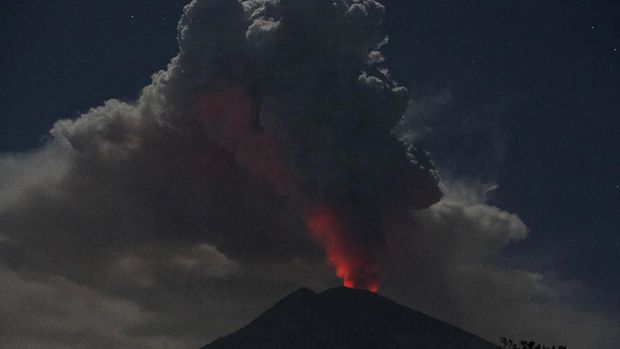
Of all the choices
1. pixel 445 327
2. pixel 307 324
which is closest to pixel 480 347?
pixel 445 327

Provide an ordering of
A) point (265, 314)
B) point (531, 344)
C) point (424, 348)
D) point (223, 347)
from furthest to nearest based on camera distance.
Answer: point (265, 314), point (223, 347), point (424, 348), point (531, 344)

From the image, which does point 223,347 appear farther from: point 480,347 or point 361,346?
point 480,347

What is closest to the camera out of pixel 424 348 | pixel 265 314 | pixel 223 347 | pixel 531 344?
pixel 531 344

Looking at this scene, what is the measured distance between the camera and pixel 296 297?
147875 mm

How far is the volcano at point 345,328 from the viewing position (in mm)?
132000

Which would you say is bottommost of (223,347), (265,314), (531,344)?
(531,344)

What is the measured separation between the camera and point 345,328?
440ft

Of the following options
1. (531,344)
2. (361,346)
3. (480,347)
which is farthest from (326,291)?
(531,344)

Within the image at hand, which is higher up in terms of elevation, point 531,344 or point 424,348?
point 424,348

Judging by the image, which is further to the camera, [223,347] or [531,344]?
[223,347]

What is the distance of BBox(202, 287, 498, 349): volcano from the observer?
132 meters

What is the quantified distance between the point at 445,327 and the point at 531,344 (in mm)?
66259

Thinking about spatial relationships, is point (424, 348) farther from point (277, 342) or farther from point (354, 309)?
point (277, 342)

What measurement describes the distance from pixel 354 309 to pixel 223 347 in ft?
74.2
